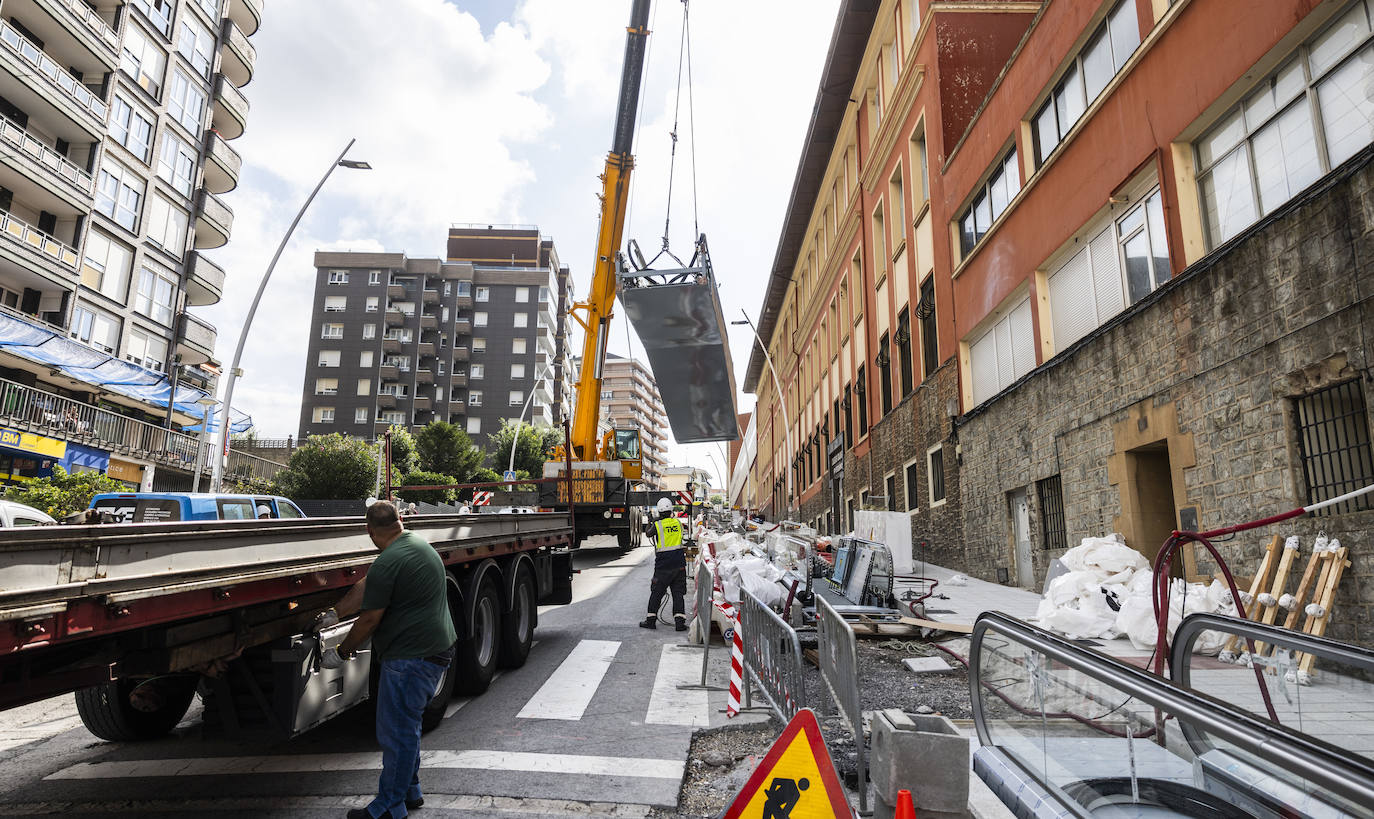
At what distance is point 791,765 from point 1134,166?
10082 millimetres

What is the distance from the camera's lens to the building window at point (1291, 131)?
680 cm

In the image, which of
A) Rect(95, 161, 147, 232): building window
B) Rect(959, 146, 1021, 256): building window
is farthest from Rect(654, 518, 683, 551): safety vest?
Rect(95, 161, 147, 232): building window

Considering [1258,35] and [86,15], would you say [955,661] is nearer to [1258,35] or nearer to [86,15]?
[1258,35]

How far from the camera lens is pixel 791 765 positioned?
293 cm

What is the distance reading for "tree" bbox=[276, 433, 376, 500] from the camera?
115ft

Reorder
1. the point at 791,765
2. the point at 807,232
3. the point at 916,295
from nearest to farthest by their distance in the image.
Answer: the point at 791,765, the point at 916,295, the point at 807,232

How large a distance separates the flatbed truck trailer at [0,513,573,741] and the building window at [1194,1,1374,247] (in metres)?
8.67

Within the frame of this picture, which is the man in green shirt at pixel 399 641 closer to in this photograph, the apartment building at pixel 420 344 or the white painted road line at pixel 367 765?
the white painted road line at pixel 367 765

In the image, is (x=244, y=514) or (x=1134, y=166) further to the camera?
(x=244, y=514)

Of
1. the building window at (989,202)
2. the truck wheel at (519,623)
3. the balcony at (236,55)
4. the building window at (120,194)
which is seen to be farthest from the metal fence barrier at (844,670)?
the balcony at (236,55)

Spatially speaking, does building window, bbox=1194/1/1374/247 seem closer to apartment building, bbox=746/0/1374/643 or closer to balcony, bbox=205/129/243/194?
apartment building, bbox=746/0/1374/643

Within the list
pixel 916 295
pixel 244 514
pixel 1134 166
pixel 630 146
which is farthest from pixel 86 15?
pixel 1134 166

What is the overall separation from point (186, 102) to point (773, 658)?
36656mm

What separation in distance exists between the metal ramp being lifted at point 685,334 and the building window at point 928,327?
5.58m
